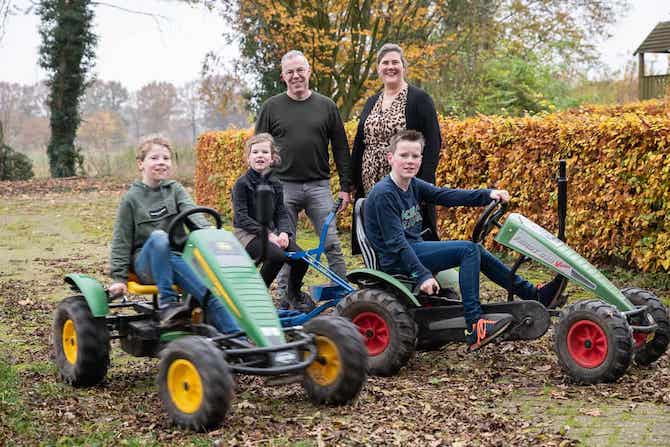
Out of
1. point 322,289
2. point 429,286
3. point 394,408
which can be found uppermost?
point 429,286

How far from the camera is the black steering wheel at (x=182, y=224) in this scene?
5.21m

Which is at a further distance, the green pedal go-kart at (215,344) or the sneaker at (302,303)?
the sneaker at (302,303)

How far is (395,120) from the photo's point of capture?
7.01 meters

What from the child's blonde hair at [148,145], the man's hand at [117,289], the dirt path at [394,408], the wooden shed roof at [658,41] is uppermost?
the wooden shed roof at [658,41]

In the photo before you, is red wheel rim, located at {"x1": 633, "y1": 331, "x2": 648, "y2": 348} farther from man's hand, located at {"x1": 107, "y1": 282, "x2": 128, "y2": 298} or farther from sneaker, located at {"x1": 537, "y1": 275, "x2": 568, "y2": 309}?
man's hand, located at {"x1": 107, "y1": 282, "x2": 128, "y2": 298}

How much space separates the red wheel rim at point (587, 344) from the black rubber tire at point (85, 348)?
2.82 m

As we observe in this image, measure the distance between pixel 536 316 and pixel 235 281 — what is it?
1.98 meters

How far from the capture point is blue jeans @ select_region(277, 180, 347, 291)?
7.56m

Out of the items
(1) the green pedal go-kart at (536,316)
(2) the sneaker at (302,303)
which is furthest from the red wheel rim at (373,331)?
(2) the sneaker at (302,303)

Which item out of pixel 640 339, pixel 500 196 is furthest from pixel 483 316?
pixel 640 339

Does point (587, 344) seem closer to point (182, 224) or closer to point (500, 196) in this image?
point (500, 196)

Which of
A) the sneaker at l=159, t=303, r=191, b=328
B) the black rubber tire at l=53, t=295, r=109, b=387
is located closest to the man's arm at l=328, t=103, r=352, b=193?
the sneaker at l=159, t=303, r=191, b=328

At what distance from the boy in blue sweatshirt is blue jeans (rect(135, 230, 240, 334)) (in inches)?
54.1

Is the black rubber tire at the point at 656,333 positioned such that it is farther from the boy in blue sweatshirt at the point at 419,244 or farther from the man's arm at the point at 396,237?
the man's arm at the point at 396,237
